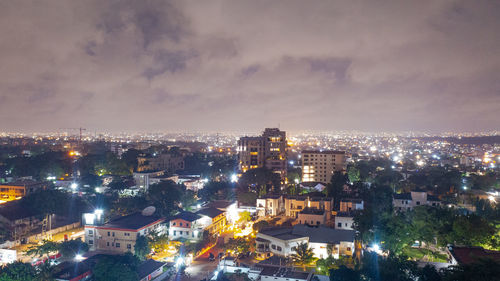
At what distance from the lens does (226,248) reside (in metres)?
14.0

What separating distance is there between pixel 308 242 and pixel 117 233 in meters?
8.24

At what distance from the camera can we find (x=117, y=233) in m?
15.1

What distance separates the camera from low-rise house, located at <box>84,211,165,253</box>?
49.0ft

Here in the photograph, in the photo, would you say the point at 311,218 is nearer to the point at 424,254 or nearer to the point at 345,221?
the point at 345,221

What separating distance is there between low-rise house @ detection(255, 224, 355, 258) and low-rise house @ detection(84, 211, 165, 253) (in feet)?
16.1

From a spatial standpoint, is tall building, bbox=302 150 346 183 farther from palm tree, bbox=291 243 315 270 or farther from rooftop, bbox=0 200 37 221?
rooftop, bbox=0 200 37 221

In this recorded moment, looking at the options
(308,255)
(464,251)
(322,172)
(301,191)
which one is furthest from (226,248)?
(322,172)

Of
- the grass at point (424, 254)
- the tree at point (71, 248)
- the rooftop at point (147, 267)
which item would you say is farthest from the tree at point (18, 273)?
the grass at point (424, 254)

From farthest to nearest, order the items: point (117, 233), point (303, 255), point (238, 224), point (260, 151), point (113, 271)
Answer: point (260, 151)
point (238, 224)
point (117, 233)
point (303, 255)
point (113, 271)

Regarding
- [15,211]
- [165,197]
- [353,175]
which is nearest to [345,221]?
[165,197]

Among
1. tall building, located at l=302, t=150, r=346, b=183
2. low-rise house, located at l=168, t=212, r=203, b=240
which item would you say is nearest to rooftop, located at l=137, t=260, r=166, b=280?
low-rise house, located at l=168, t=212, r=203, b=240

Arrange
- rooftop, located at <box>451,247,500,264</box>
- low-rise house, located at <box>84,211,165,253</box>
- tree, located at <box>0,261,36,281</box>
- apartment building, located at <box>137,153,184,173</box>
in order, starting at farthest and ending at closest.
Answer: apartment building, located at <box>137,153,184,173</box>
low-rise house, located at <box>84,211,165,253</box>
rooftop, located at <box>451,247,500,264</box>
tree, located at <box>0,261,36,281</box>

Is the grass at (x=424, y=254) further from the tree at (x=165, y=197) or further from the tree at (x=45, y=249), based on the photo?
the tree at (x=45, y=249)

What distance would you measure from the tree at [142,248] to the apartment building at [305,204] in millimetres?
8883
